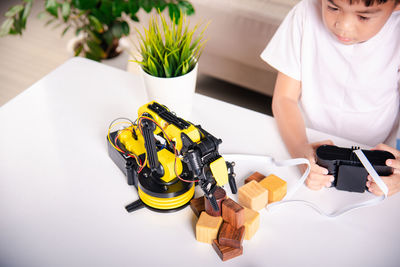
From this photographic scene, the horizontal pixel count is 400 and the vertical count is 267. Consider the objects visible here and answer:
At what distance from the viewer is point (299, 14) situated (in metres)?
1.08

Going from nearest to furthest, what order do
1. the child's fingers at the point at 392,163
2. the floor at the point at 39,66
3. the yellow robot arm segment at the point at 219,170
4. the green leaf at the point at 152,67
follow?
the yellow robot arm segment at the point at 219,170
the child's fingers at the point at 392,163
the green leaf at the point at 152,67
the floor at the point at 39,66

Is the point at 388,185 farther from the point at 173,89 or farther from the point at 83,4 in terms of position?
the point at 83,4

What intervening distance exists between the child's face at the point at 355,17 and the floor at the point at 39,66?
43.7 inches

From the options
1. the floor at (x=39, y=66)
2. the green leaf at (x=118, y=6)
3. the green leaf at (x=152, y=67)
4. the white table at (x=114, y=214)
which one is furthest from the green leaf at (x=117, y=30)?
the green leaf at (x=152, y=67)

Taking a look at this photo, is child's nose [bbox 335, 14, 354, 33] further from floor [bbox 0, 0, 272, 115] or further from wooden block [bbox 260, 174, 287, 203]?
floor [bbox 0, 0, 272, 115]

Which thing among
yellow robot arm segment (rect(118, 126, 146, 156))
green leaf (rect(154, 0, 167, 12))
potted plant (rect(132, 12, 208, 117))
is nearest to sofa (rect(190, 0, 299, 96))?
green leaf (rect(154, 0, 167, 12))

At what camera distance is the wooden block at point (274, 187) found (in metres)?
0.83

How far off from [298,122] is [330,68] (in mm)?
206

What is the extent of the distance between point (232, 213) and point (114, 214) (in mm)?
246

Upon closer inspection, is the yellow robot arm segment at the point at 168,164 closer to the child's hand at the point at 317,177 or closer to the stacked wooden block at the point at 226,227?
the stacked wooden block at the point at 226,227

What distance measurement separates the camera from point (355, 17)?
863 mm

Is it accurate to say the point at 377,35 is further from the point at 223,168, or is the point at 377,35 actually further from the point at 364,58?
the point at 223,168

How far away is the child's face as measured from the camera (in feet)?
2.77

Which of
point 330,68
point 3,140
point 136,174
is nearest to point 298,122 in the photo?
point 330,68
